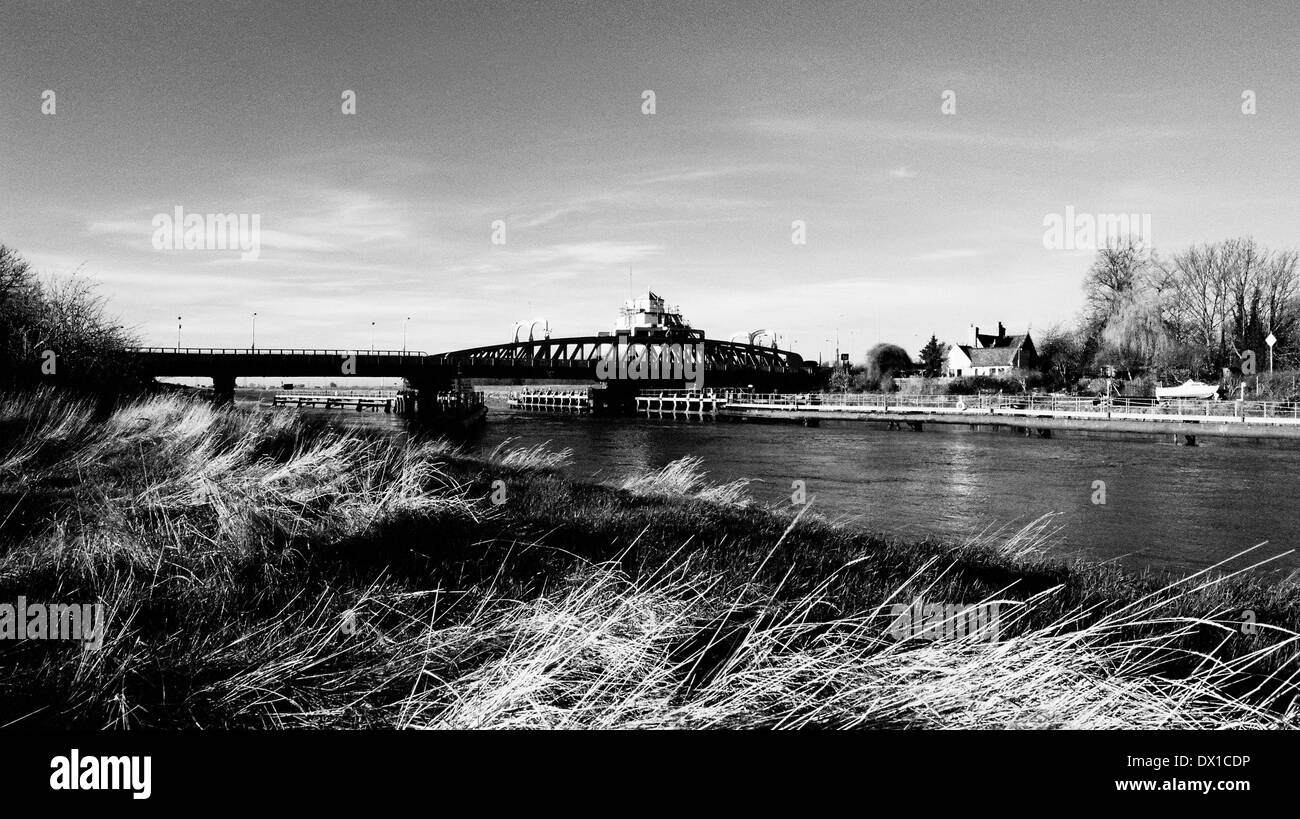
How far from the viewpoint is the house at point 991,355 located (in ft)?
338

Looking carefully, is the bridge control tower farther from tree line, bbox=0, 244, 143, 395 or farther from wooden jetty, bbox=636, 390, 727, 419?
tree line, bbox=0, 244, 143, 395

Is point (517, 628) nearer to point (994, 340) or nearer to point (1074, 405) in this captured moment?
point (1074, 405)

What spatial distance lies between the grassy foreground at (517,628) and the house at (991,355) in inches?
3844

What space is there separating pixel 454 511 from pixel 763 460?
3436cm

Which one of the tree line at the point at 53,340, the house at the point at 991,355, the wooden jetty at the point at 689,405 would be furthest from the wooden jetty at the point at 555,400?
the tree line at the point at 53,340

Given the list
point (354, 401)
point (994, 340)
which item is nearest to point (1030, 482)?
point (994, 340)

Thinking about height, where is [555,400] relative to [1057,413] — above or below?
above

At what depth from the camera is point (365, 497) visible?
8.12m

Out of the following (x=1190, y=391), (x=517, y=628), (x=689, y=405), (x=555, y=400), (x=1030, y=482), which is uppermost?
(x=1190, y=391)

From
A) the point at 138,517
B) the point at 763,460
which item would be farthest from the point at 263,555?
the point at 763,460

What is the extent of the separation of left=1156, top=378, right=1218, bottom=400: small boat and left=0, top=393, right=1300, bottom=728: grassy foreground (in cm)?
6541

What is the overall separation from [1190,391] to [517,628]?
74.2m

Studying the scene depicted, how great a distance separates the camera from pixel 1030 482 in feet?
106
